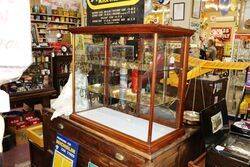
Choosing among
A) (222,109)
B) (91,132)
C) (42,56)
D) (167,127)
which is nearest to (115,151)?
(91,132)

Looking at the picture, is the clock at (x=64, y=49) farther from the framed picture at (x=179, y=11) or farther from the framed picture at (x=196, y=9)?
the framed picture at (x=196, y=9)

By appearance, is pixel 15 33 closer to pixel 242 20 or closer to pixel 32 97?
pixel 32 97

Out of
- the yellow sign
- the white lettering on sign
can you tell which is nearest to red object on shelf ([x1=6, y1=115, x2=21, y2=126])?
the yellow sign

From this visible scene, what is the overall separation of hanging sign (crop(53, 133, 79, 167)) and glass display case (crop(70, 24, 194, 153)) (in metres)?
0.23

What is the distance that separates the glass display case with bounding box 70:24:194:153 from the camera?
154cm

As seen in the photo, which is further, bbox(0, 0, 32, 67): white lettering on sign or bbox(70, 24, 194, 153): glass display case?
bbox(70, 24, 194, 153): glass display case

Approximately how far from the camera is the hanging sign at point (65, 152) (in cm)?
198

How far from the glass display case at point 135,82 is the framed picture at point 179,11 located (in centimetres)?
150

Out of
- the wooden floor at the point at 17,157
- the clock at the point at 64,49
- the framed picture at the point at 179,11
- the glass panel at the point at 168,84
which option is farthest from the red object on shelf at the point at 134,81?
the clock at the point at 64,49

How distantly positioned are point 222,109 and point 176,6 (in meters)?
1.93

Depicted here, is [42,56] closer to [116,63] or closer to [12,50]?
[116,63]

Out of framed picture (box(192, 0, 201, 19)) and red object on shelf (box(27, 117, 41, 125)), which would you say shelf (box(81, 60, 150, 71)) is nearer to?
framed picture (box(192, 0, 201, 19))

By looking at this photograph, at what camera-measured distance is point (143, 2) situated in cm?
156

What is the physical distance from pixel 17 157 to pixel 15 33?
3007mm
